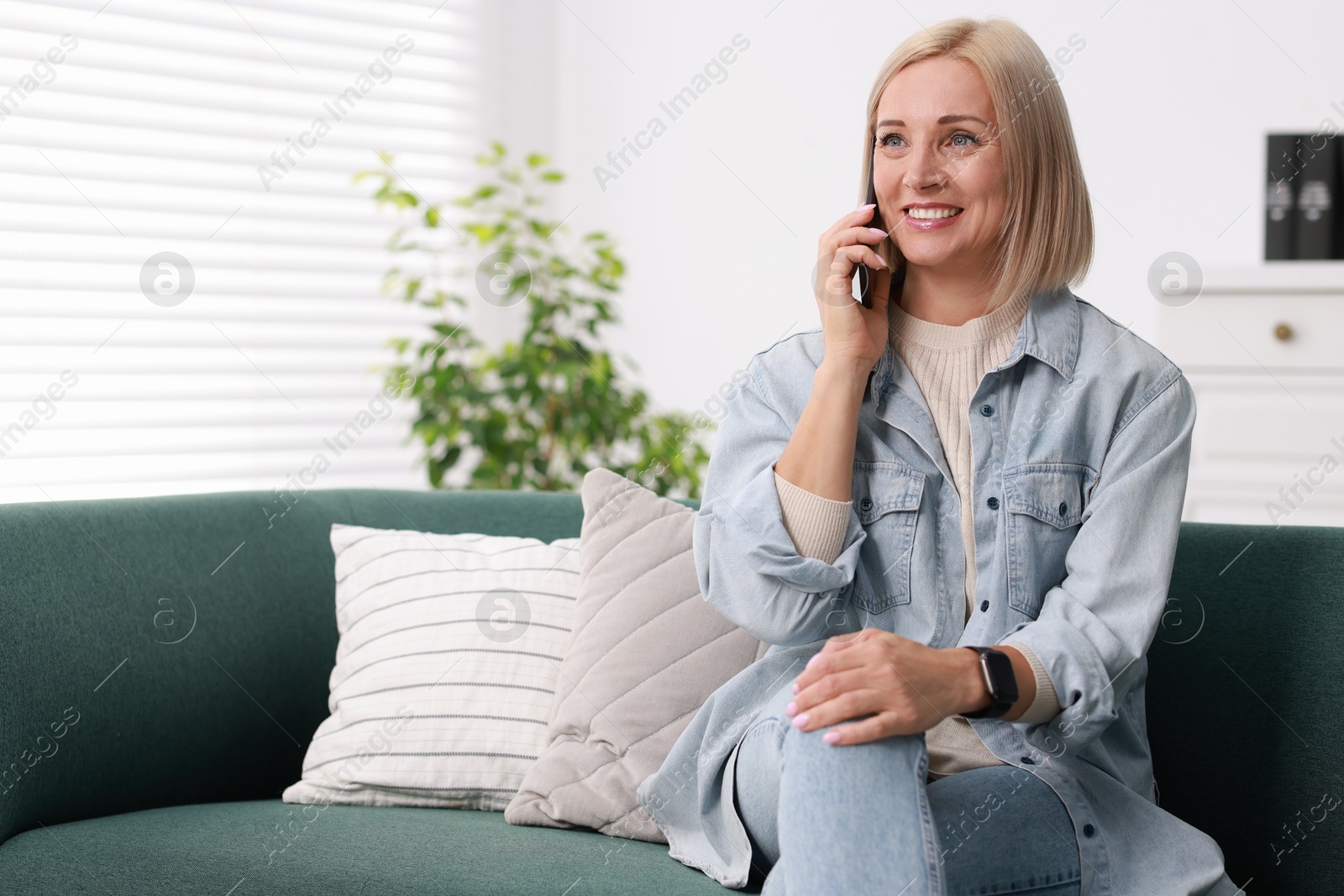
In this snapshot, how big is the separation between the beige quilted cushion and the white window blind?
1.23m

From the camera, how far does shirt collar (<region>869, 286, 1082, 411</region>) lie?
131cm

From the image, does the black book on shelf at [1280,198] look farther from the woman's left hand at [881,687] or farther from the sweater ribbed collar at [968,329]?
the woman's left hand at [881,687]

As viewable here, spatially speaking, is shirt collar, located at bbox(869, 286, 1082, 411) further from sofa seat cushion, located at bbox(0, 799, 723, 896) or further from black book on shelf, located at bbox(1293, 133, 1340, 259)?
black book on shelf, located at bbox(1293, 133, 1340, 259)

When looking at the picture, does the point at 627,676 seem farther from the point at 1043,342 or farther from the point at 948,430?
the point at 1043,342

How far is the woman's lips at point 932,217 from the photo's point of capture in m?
1.33

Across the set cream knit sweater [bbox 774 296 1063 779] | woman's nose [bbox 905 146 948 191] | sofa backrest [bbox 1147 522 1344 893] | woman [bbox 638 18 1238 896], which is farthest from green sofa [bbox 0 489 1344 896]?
woman's nose [bbox 905 146 948 191]

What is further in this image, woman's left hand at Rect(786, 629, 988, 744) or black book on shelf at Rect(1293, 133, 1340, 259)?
black book on shelf at Rect(1293, 133, 1340, 259)

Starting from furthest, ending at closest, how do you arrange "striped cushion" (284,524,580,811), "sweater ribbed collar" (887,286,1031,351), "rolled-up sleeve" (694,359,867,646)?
"striped cushion" (284,524,580,811)
"sweater ribbed collar" (887,286,1031,351)
"rolled-up sleeve" (694,359,867,646)

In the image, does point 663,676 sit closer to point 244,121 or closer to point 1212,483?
A: point 1212,483

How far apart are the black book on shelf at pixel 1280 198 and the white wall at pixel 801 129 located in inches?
5.5

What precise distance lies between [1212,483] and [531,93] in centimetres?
217

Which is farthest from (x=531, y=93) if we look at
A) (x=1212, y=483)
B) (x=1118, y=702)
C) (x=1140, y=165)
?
(x=1118, y=702)

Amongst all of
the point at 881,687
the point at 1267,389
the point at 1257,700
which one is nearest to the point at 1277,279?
the point at 1267,389

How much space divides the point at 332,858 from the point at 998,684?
772 mm
